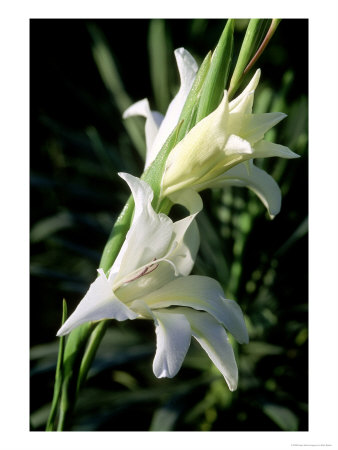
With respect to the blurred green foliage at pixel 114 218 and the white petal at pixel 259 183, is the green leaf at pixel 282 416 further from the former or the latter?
the white petal at pixel 259 183

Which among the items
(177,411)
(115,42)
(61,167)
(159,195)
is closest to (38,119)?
(61,167)

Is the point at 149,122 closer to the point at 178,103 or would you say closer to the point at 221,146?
the point at 178,103

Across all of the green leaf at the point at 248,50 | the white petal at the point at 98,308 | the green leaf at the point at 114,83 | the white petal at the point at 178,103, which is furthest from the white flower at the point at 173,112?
the green leaf at the point at 114,83

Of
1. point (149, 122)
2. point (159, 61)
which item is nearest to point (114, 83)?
point (159, 61)

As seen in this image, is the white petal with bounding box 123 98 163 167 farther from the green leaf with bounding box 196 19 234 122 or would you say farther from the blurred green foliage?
the blurred green foliage

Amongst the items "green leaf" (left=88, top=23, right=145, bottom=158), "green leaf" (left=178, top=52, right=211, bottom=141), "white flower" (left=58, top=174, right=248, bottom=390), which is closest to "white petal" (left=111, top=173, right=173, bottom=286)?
"white flower" (left=58, top=174, right=248, bottom=390)

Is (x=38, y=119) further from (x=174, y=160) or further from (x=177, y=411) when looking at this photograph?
(x=174, y=160)
